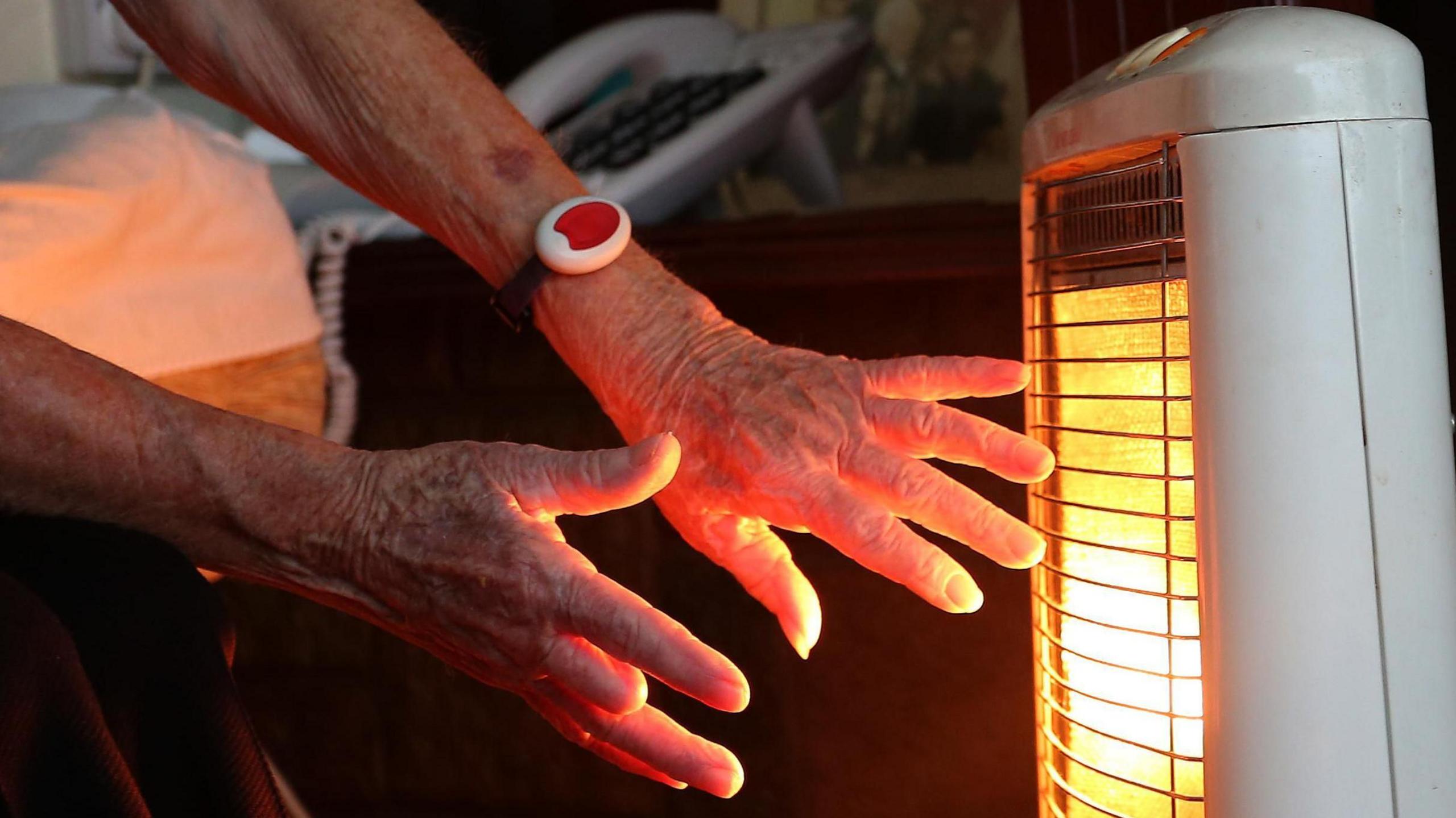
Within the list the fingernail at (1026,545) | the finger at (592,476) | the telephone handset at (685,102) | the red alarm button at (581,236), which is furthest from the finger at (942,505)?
the telephone handset at (685,102)

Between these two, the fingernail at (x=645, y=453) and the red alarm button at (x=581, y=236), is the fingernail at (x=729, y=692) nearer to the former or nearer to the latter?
the fingernail at (x=645, y=453)

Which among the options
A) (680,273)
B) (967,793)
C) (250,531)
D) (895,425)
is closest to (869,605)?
(967,793)

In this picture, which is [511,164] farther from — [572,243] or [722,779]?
[722,779]

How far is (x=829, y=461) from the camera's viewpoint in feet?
2.01

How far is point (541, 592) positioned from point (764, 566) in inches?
5.4

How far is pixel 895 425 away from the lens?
61 centimetres

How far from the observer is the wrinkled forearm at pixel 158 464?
601mm

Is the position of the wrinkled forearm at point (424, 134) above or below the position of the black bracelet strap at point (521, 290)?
above

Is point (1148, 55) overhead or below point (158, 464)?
overhead

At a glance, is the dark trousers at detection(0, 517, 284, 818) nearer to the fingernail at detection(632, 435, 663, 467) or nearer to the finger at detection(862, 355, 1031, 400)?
the fingernail at detection(632, 435, 663, 467)

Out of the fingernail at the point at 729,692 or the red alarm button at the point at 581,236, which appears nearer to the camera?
the fingernail at the point at 729,692

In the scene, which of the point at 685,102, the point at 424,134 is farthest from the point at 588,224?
the point at 685,102

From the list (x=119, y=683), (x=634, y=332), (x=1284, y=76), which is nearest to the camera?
(x=1284, y=76)

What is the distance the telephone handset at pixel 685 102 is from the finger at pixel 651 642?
59 centimetres
